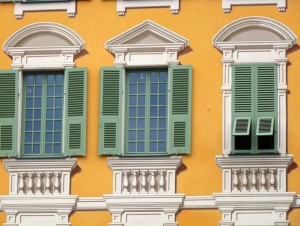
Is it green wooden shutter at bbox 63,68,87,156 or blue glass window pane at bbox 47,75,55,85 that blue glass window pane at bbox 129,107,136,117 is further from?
blue glass window pane at bbox 47,75,55,85

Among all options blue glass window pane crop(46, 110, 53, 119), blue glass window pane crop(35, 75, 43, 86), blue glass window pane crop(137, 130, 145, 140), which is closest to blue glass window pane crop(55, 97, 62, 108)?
blue glass window pane crop(46, 110, 53, 119)

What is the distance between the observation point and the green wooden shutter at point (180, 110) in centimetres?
2852

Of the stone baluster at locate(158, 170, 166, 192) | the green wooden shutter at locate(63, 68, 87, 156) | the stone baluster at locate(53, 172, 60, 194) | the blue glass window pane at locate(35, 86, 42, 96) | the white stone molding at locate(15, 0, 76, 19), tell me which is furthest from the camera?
the white stone molding at locate(15, 0, 76, 19)

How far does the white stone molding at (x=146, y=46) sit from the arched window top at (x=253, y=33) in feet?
2.61

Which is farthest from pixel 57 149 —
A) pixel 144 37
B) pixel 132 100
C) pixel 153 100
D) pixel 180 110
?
pixel 144 37

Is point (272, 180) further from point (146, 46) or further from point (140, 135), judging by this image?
point (146, 46)

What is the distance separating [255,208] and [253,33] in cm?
367

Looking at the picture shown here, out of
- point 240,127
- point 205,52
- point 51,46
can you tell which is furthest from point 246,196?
point 51,46

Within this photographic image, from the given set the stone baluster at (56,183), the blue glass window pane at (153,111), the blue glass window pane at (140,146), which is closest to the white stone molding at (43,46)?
the blue glass window pane at (153,111)

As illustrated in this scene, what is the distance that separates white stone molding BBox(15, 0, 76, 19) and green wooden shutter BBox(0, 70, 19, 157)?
4.44ft

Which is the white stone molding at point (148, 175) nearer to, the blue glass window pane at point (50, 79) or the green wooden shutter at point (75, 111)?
the green wooden shutter at point (75, 111)

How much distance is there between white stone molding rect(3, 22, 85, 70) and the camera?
29.3 m

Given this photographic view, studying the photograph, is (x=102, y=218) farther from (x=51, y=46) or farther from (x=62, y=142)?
(x=51, y=46)

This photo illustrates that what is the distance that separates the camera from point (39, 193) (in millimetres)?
28625
